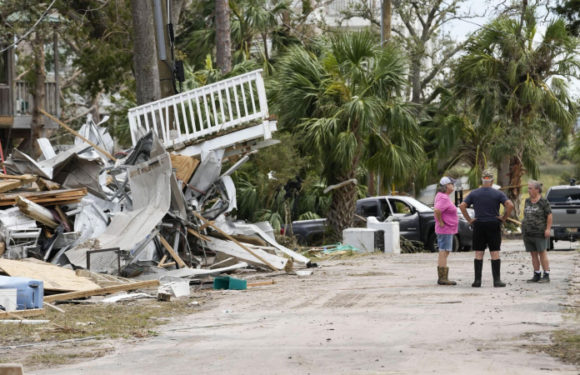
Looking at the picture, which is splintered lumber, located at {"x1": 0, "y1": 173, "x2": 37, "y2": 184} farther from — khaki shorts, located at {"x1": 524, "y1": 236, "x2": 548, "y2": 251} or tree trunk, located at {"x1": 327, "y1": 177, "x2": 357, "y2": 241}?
tree trunk, located at {"x1": 327, "y1": 177, "x2": 357, "y2": 241}

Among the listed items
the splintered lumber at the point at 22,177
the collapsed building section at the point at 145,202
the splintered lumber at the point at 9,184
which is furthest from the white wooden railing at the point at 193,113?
the splintered lumber at the point at 9,184

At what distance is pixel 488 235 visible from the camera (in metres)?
15.1

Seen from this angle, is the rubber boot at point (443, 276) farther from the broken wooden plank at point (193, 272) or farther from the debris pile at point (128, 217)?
the broken wooden plank at point (193, 272)

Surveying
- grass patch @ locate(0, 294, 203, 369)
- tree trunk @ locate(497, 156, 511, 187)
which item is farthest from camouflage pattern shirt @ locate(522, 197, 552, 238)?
tree trunk @ locate(497, 156, 511, 187)

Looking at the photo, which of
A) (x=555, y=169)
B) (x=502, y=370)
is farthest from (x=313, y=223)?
(x=555, y=169)

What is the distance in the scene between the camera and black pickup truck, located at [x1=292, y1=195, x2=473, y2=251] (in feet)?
86.6

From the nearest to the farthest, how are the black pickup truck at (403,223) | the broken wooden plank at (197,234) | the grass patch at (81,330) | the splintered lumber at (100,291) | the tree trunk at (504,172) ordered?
1. the grass patch at (81,330)
2. the splintered lumber at (100,291)
3. the broken wooden plank at (197,234)
4. the black pickup truck at (403,223)
5. the tree trunk at (504,172)

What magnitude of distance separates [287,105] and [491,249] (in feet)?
40.8

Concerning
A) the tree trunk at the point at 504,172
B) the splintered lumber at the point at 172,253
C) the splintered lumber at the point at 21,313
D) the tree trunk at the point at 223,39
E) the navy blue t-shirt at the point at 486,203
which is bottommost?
the splintered lumber at the point at 21,313

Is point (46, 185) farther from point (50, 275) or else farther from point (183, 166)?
point (50, 275)

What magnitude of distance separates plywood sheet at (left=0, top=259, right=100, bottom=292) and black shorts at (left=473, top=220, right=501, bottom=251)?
561cm

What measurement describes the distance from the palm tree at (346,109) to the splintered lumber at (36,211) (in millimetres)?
9670

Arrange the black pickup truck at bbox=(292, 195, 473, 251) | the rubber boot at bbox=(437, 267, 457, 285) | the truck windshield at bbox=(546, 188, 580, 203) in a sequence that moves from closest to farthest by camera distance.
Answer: the rubber boot at bbox=(437, 267, 457, 285)
the black pickup truck at bbox=(292, 195, 473, 251)
the truck windshield at bbox=(546, 188, 580, 203)

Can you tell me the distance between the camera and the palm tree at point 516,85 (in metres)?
34.4
